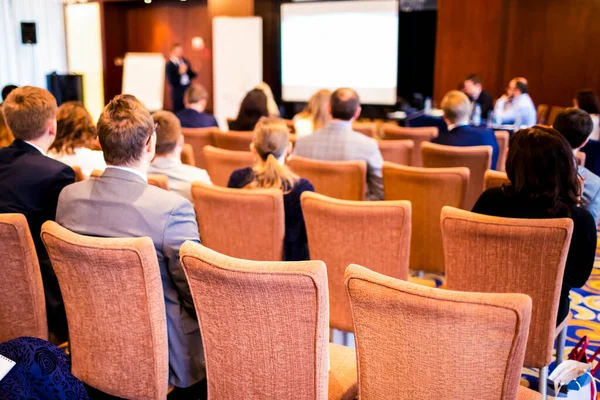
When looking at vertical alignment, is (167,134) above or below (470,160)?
above

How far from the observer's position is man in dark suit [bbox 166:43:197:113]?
1134 centimetres

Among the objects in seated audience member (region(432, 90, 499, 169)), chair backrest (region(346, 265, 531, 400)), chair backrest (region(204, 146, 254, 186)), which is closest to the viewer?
chair backrest (region(346, 265, 531, 400))

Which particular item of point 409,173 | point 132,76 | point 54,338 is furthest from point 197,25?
point 54,338

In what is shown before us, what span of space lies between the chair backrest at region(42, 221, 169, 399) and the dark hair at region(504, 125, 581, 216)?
1488 mm

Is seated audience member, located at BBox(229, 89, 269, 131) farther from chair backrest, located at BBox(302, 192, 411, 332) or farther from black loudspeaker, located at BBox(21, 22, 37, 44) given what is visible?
black loudspeaker, located at BBox(21, 22, 37, 44)

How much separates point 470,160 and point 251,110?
2.28m

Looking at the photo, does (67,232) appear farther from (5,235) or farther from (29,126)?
(29,126)

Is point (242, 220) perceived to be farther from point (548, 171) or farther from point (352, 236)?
point (548, 171)

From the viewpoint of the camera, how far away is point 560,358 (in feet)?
9.84

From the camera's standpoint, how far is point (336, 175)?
12.9ft

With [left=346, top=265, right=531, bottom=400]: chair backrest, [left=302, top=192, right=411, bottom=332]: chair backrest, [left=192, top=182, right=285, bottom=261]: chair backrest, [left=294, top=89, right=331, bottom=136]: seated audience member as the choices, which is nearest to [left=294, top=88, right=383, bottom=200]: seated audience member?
[left=294, top=89, right=331, bottom=136]: seated audience member

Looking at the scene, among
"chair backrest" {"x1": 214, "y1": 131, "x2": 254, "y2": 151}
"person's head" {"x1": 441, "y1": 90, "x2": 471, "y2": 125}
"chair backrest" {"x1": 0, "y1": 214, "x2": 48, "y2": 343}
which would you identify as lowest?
"chair backrest" {"x1": 0, "y1": 214, "x2": 48, "y2": 343}

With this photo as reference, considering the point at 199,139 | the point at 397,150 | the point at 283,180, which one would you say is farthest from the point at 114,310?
the point at 199,139

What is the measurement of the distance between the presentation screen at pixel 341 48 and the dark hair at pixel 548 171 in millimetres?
8133
